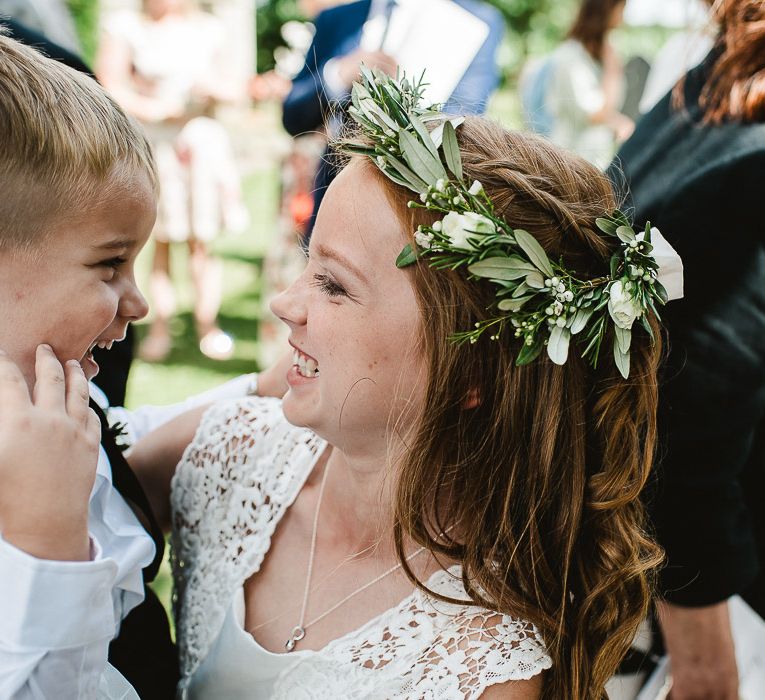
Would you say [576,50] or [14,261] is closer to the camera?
[14,261]

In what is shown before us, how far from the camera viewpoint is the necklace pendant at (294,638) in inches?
67.5

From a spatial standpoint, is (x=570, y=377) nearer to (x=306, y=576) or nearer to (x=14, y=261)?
(x=306, y=576)

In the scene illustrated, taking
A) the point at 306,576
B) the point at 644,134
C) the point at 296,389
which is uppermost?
the point at 644,134

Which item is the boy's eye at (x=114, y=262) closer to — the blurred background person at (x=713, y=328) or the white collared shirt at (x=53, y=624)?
the white collared shirt at (x=53, y=624)

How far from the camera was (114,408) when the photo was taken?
6.73 feet

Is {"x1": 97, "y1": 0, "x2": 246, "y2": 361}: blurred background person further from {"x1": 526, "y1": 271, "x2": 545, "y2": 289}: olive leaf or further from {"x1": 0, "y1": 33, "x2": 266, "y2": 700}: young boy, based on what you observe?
{"x1": 526, "y1": 271, "x2": 545, "y2": 289}: olive leaf

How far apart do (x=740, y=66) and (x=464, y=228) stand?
0.92 metres

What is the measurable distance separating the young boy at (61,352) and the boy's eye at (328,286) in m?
0.34

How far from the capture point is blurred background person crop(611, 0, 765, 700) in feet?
6.20

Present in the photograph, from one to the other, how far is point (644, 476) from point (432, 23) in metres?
2.71

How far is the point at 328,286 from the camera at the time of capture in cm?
164

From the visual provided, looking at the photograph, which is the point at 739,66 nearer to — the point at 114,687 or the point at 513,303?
the point at 513,303

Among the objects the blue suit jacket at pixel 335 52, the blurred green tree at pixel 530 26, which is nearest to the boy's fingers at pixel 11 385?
the blue suit jacket at pixel 335 52

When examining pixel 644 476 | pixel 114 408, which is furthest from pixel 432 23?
pixel 644 476
